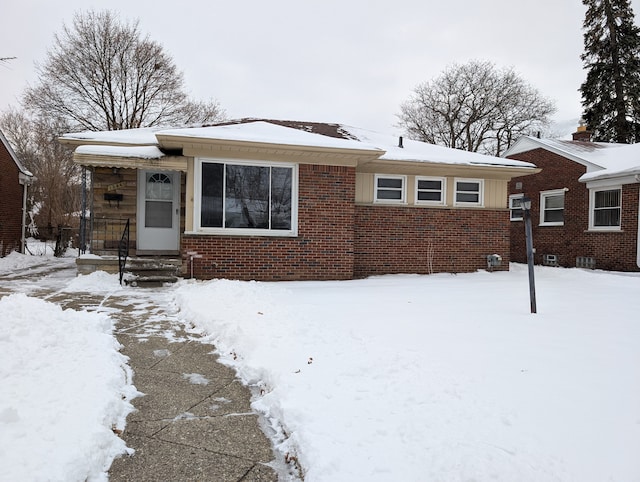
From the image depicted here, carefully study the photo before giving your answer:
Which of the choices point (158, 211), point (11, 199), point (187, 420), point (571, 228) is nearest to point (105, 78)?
point (11, 199)

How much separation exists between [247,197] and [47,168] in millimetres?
21672

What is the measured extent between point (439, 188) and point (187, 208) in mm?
6845

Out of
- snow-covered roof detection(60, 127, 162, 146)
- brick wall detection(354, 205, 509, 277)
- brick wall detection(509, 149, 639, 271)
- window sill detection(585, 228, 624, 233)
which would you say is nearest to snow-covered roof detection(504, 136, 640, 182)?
brick wall detection(509, 149, 639, 271)

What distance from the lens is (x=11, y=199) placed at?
50.3 ft

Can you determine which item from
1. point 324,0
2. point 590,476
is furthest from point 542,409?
point 324,0

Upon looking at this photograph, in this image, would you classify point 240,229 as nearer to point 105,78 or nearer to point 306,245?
point 306,245

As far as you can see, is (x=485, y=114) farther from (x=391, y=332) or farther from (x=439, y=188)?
(x=391, y=332)

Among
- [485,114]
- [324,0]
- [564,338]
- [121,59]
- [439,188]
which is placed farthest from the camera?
[485,114]

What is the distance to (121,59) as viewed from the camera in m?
23.5

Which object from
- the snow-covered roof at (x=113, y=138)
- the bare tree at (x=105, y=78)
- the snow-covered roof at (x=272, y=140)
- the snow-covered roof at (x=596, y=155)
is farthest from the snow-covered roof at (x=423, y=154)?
the bare tree at (x=105, y=78)

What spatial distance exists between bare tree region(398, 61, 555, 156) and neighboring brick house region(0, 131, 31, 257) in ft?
88.5

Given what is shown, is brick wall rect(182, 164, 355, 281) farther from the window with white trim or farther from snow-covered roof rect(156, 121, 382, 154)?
the window with white trim

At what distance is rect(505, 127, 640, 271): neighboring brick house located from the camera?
12.6m

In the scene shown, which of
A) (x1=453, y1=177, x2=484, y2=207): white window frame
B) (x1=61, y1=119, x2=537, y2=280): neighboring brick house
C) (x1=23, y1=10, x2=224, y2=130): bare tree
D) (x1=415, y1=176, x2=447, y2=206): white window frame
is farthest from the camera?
(x1=23, y1=10, x2=224, y2=130): bare tree
